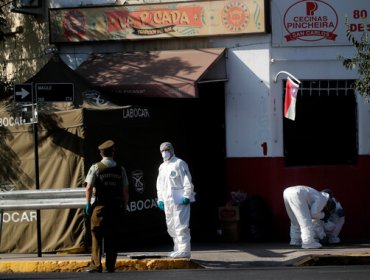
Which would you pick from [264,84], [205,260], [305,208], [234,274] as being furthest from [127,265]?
[264,84]

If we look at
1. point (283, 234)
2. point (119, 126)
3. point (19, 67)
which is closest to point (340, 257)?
point (283, 234)

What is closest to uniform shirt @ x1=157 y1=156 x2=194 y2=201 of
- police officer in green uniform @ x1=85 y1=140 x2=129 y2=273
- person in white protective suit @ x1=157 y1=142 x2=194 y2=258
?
person in white protective suit @ x1=157 y1=142 x2=194 y2=258

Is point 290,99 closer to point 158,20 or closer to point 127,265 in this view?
point 158,20

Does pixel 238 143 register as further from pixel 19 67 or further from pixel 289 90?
pixel 19 67

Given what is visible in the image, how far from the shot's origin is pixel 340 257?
1471 cm

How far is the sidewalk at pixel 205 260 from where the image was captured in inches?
565

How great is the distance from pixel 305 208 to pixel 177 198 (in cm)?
272

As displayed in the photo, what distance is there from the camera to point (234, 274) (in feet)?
43.0

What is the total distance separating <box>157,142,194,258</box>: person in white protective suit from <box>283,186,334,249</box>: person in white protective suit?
8.04ft

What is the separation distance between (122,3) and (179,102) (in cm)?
235

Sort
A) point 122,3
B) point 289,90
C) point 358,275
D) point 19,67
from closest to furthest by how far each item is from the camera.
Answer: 1. point 358,275
2. point 289,90
3. point 122,3
4. point 19,67

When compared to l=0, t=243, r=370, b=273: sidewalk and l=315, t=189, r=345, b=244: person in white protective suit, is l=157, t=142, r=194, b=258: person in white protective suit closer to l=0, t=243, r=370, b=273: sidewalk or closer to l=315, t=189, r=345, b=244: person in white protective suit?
l=0, t=243, r=370, b=273: sidewalk

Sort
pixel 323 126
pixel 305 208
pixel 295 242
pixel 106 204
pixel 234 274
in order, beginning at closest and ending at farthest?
pixel 234 274, pixel 106 204, pixel 305 208, pixel 295 242, pixel 323 126

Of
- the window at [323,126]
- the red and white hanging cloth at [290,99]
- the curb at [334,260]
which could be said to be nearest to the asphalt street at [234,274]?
the curb at [334,260]
